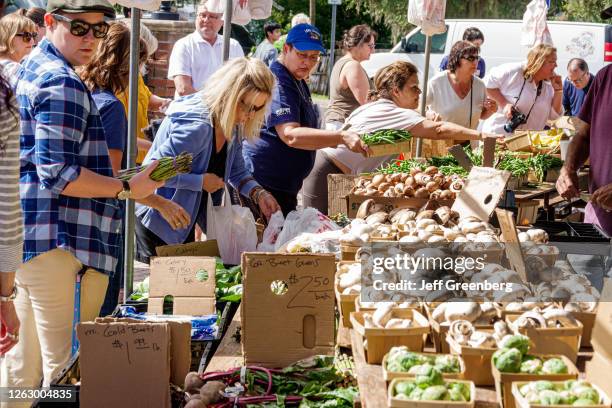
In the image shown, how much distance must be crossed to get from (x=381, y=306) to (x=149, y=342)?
858 millimetres

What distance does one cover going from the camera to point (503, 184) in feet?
12.8

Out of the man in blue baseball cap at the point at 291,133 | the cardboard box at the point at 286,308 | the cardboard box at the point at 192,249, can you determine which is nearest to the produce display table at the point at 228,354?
the cardboard box at the point at 286,308

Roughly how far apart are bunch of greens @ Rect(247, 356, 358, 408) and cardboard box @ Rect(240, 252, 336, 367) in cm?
6

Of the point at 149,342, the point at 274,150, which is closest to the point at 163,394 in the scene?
the point at 149,342

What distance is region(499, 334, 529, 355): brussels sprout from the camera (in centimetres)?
226

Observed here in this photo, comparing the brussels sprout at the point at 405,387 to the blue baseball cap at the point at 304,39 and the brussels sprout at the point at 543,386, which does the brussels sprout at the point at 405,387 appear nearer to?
the brussels sprout at the point at 543,386

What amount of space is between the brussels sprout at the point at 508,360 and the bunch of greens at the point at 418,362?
129mm

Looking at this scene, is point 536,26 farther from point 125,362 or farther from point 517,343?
point 517,343

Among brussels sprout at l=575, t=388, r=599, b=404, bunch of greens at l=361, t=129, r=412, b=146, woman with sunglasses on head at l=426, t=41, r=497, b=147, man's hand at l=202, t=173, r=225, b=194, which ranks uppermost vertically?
woman with sunglasses on head at l=426, t=41, r=497, b=147

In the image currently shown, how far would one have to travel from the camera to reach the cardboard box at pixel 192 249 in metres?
4.19

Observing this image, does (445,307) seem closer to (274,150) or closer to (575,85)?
(274,150)

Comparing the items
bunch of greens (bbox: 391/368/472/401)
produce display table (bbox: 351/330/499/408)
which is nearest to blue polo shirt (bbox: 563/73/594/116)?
produce display table (bbox: 351/330/499/408)

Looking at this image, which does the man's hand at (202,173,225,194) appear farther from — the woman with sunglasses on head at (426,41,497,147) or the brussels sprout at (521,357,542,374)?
the woman with sunglasses on head at (426,41,497,147)

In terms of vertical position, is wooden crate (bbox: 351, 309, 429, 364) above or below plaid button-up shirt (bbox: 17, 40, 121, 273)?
below
